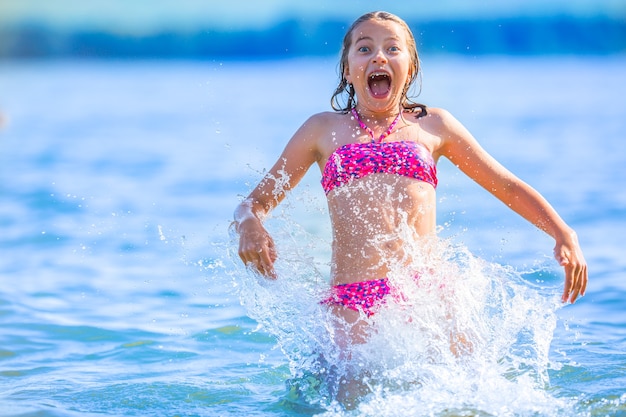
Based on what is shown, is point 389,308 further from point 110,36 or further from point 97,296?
point 110,36

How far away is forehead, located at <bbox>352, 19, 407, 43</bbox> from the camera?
12.3 ft

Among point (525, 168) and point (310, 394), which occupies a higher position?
point (525, 168)

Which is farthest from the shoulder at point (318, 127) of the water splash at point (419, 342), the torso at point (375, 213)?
the water splash at point (419, 342)

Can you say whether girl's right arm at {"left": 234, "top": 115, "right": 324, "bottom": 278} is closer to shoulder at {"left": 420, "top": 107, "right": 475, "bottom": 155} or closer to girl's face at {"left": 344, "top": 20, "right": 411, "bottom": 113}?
girl's face at {"left": 344, "top": 20, "right": 411, "bottom": 113}

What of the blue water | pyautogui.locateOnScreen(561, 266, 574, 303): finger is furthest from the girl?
the blue water

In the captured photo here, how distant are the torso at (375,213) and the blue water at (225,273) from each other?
0.25 metres

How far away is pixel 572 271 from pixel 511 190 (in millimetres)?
452

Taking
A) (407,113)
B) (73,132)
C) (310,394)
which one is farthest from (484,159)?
(73,132)

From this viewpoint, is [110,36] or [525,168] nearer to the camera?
[525,168]

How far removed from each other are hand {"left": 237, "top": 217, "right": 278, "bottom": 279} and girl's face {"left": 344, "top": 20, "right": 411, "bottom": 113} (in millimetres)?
718

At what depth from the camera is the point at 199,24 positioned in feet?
89.2

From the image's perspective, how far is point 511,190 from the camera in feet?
12.2

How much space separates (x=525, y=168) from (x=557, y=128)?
3.07m

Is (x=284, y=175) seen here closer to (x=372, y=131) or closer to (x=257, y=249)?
(x=372, y=131)
